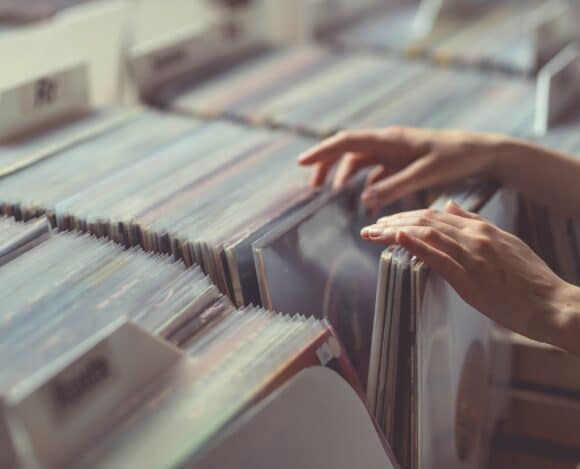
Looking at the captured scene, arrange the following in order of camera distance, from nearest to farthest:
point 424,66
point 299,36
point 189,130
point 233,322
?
point 233,322, point 189,130, point 424,66, point 299,36

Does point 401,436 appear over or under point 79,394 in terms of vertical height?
under

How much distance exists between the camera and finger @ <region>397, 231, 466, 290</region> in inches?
37.9

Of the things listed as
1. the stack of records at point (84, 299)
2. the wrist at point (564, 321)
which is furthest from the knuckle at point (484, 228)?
the stack of records at point (84, 299)

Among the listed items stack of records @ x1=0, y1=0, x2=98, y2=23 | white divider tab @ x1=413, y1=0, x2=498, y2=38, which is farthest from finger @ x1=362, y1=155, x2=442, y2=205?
stack of records @ x1=0, y1=0, x2=98, y2=23

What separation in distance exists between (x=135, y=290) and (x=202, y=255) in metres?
0.15

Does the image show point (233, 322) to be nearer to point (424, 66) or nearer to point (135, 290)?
point (135, 290)

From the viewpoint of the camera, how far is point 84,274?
94 centimetres

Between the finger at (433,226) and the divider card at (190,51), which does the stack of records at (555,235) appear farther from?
Result: the divider card at (190,51)

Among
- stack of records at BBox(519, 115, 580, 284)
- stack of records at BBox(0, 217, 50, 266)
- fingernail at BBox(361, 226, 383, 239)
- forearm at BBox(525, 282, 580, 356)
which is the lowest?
stack of records at BBox(519, 115, 580, 284)

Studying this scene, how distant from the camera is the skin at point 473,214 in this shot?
38.4 inches

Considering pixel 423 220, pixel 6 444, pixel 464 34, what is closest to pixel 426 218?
pixel 423 220

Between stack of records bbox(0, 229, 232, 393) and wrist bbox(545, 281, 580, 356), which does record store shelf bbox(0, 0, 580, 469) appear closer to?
stack of records bbox(0, 229, 232, 393)

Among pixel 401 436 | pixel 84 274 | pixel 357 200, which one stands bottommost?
pixel 401 436

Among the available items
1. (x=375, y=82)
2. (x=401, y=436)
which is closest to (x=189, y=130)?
(x=375, y=82)
